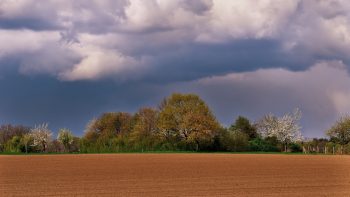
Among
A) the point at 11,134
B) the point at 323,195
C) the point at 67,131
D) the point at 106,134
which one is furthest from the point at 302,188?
the point at 11,134

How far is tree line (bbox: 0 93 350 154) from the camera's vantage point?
87000mm

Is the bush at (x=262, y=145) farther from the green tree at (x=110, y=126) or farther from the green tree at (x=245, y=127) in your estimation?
the green tree at (x=110, y=126)

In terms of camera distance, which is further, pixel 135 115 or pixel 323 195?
pixel 135 115

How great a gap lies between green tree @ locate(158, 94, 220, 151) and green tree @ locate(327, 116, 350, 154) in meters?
23.8

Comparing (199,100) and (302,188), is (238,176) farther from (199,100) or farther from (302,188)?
(199,100)

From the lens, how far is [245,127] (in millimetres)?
103062

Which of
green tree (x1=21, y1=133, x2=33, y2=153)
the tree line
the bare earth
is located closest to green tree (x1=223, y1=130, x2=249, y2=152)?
the tree line

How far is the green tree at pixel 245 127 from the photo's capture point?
102312 mm

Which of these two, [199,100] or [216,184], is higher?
[199,100]

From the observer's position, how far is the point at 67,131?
3472 inches

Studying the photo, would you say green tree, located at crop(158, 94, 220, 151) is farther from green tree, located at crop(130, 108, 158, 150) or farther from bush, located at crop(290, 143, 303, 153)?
bush, located at crop(290, 143, 303, 153)

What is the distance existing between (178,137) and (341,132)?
31.1m

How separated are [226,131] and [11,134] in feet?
128

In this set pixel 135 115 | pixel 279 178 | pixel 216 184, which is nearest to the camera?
pixel 216 184
